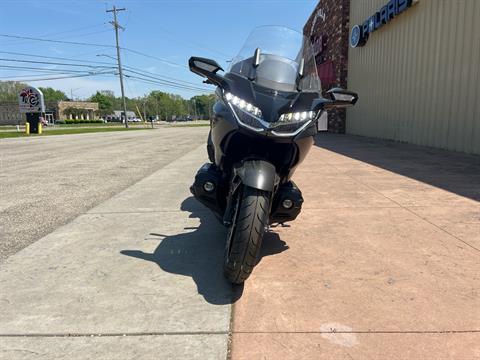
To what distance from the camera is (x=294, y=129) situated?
2.75 meters

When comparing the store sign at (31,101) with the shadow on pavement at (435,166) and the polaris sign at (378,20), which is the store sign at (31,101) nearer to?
the polaris sign at (378,20)

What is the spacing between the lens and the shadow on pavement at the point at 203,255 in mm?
2793

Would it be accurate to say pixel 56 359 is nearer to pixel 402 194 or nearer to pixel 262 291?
pixel 262 291

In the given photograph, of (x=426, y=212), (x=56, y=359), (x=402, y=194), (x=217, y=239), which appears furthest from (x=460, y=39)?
(x=56, y=359)

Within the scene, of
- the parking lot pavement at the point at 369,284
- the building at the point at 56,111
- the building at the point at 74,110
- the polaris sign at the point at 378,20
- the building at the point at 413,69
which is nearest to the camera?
the parking lot pavement at the point at 369,284

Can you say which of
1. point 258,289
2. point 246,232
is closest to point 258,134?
point 246,232

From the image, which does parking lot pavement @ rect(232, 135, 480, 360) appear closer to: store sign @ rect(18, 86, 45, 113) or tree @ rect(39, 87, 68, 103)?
store sign @ rect(18, 86, 45, 113)

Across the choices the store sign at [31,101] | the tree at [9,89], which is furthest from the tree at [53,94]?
the store sign at [31,101]

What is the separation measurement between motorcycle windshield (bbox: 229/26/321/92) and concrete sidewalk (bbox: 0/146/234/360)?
1.61m

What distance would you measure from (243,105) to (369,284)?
1632mm

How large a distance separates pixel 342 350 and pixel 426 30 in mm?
12961

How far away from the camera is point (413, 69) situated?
13.2 meters

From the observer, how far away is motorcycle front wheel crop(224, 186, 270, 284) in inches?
99.4

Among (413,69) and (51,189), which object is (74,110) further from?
(51,189)
